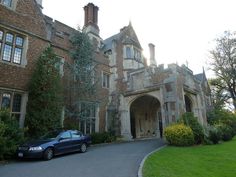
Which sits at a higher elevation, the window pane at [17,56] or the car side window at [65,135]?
the window pane at [17,56]

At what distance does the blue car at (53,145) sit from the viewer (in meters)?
8.32

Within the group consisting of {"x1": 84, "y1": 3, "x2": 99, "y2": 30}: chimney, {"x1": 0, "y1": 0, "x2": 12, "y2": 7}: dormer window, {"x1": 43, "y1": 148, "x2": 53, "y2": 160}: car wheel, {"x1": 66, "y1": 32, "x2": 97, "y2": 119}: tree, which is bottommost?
{"x1": 43, "y1": 148, "x2": 53, "y2": 160}: car wheel

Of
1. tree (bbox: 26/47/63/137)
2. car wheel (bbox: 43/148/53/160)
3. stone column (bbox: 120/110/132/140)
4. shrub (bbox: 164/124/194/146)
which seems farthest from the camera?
stone column (bbox: 120/110/132/140)

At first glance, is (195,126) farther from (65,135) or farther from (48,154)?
(48,154)

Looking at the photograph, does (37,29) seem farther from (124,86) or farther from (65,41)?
(124,86)

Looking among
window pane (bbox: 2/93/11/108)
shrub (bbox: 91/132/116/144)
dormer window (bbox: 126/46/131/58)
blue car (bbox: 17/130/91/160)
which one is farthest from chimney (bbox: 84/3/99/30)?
blue car (bbox: 17/130/91/160)

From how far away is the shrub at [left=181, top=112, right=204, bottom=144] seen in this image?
1345cm

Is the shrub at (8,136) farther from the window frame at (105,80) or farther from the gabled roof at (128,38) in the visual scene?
the gabled roof at (128,38)

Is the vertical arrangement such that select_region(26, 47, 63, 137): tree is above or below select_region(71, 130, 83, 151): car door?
above

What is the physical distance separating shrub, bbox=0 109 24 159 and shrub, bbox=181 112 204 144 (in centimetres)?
1021

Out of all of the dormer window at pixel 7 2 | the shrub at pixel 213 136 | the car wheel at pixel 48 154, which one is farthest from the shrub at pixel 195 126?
the dormer window at pixel 7 2

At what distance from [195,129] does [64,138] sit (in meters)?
8.71

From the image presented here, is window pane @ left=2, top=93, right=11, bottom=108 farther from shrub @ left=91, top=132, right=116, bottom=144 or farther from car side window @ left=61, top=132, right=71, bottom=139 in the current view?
shrub @ left=91, top=132, right=116, bottom=144

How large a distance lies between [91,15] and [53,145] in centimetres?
1869
